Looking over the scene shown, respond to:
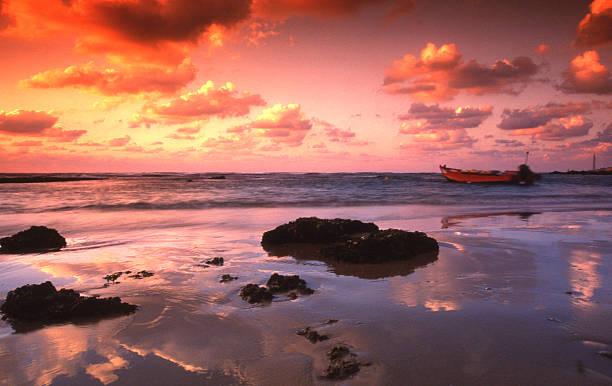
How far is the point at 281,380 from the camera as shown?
2.47 metres

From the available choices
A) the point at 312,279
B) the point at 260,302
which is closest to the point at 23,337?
the point at 260,302

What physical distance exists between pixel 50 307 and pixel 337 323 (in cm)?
301

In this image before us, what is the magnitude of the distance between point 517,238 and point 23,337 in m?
8.80

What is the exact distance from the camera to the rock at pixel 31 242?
7.24 meters

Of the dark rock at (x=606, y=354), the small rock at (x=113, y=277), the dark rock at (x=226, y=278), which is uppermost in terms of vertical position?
the dark rock at (x=606, y=354)

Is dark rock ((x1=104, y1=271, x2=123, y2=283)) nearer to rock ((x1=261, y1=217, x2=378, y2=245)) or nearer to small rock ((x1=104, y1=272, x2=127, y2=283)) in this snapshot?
small rock ((x1=104, y1=272, x2=127, y2=283))

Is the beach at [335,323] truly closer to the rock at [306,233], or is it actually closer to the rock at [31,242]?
the rock at [31,242]

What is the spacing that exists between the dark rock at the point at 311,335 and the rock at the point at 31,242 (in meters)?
6.82

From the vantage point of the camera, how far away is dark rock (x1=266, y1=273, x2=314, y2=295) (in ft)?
14.1

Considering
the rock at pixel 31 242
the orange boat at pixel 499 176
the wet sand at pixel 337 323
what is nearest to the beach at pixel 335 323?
the wet sand at pixel 337 323

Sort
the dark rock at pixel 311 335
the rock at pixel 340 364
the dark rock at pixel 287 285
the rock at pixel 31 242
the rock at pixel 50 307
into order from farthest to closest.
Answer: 1. the rock at pixel 31 242
2. the dark rock at pixel 287 285
3. the rock at pixel 50 307
4. the dark rock at pixel 311 335
5. the rock at pixel 340 364

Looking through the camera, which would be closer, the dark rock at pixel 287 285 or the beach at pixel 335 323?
the beach at pixel 335 323

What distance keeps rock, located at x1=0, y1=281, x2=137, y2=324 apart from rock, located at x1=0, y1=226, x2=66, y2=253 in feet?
14.1

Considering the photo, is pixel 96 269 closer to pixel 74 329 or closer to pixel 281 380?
pixel 74 329
